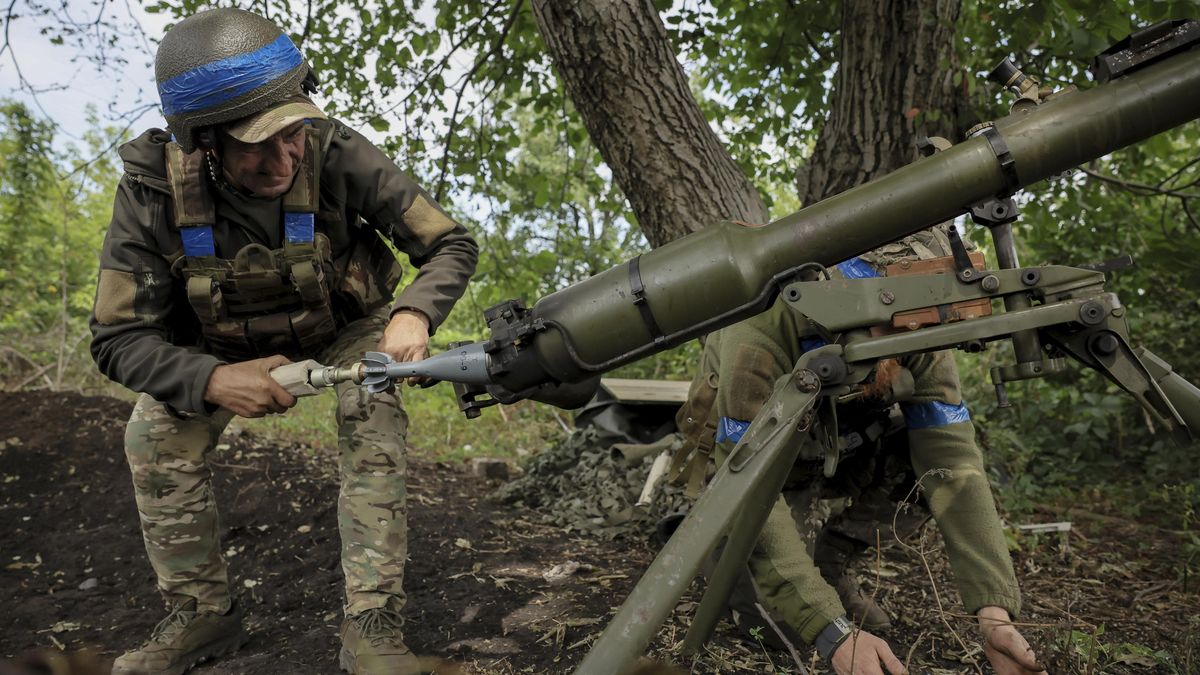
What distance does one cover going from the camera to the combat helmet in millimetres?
2334

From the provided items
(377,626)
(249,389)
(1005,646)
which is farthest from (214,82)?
(1005,646)

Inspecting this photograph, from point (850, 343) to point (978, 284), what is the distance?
27 cm

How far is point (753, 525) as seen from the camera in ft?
6.56

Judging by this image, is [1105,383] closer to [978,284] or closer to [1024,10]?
[1024,10]

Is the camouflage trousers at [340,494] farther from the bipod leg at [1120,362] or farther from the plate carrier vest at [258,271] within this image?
the bipod leg at [1120,362]

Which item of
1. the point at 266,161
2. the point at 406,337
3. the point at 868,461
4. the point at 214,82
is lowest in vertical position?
the point at 868,461

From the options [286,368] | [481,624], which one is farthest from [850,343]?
[481,624]

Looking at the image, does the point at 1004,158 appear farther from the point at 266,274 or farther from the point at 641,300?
the point at 266,274

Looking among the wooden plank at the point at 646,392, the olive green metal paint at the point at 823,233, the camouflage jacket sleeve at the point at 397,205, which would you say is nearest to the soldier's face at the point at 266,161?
the camouflage jacket sleeve at the point at 397,205

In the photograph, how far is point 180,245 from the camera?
257 cm

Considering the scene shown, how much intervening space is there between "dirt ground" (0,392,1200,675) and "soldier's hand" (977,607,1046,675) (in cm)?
9

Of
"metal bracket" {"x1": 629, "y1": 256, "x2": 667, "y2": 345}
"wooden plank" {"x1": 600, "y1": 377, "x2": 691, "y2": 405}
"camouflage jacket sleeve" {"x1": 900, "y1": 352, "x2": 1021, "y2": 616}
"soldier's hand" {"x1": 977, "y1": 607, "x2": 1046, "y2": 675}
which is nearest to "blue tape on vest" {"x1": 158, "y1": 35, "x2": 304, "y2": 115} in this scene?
"metal bracket" {"x1": 629, "y1": 256, "x2": 667, "y2": 345}

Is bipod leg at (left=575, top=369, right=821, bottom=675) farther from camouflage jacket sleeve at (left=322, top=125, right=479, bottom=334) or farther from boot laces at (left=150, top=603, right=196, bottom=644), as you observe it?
boot laces at (left=150, top=603, right=196, bottom=644)

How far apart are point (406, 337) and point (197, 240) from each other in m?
0.74
